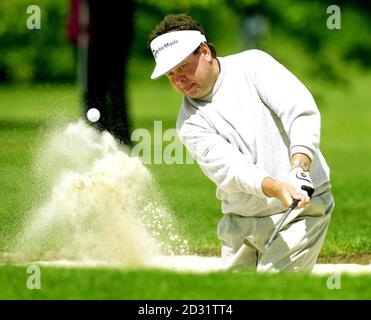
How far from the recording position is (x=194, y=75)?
6.70 metres

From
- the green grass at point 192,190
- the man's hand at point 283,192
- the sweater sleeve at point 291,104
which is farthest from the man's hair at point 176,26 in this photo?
the green grass at point 192,190

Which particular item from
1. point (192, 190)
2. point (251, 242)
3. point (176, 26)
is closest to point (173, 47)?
point (176, 26)

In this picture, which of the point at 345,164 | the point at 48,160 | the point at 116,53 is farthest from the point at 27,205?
the point at 345,164

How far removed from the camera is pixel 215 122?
264 inches

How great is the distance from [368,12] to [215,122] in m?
24.2

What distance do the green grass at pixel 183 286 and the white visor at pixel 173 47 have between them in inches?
43.4

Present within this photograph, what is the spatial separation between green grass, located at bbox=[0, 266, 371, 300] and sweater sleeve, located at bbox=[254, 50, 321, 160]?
2.32 ft

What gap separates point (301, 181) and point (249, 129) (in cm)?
56

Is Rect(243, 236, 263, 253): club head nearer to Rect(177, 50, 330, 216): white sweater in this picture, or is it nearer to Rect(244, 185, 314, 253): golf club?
Rect(244, 185, 314, 253): golf club

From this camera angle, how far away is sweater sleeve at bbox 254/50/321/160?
6.40 m

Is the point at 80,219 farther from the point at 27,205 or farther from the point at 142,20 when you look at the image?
the point at 142,20

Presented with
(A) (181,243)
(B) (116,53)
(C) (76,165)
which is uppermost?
(B) (116,53)

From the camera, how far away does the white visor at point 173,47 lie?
662cm

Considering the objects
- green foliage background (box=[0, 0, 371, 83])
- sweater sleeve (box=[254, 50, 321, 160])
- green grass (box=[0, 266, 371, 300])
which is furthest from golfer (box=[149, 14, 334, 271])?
green foliage background (box=[0, 0, 371, 83])
